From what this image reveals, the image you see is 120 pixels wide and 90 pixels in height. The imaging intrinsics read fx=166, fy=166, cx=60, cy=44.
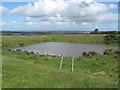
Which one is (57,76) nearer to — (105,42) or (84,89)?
(84,89)

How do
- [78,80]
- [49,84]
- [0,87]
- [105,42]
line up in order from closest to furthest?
[0,87]
[49,84]
[78,80]
[105,42]

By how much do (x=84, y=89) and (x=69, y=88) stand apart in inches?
35.7

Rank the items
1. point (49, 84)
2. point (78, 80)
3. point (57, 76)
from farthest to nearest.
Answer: point (57, 76) < point (78, 80) < point (49, 84)

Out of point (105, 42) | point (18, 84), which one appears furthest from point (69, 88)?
point (105, 42)

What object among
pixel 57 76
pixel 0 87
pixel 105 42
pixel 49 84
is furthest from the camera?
pixel 105 42

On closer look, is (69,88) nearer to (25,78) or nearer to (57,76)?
(57,76)

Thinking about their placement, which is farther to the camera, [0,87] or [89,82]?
[89,82]

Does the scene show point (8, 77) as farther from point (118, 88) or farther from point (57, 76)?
point (118, 88)

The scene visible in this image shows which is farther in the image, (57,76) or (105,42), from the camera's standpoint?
(105,42)

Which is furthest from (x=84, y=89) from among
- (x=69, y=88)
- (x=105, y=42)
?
(x=105, y=42)

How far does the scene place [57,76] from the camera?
12.3 metres

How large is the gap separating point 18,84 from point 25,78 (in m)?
1.26

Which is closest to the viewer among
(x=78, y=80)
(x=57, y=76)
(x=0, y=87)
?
(x=0, y=87)

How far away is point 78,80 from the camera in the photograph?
11461mm
